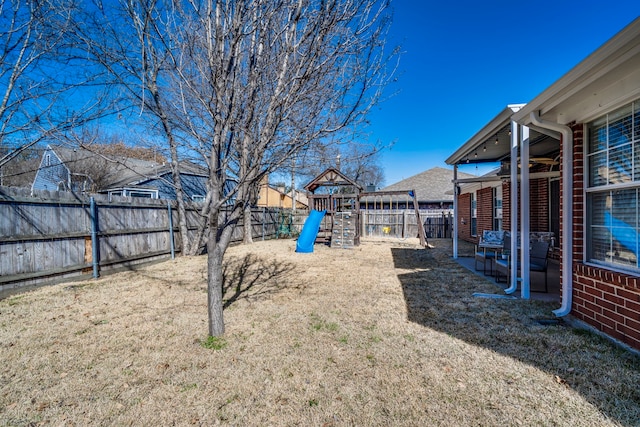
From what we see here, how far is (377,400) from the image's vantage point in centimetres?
217

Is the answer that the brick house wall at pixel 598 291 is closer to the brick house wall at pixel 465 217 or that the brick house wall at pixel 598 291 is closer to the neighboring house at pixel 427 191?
the brick house wall at pixel 465 217

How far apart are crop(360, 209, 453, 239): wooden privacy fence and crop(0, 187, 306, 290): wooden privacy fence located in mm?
11972

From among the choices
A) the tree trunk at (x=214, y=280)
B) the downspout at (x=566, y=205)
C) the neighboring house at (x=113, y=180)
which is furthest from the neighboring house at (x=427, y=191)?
the tree trunk at (x=214, y=280)

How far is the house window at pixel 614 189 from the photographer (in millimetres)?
2934

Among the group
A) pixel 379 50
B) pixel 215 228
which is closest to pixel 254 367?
pixel 215 228

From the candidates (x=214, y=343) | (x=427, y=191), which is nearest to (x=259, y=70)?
(x=214, y=343)

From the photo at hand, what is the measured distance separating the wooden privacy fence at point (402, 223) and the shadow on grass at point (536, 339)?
39.8 feet

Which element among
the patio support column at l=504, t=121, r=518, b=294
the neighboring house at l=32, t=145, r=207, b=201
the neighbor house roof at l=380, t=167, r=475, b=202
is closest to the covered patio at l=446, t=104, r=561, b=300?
the patio support column at l=504, t=121, r=518, b=294

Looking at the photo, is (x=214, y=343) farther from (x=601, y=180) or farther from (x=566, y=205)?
(x=601, y=180)

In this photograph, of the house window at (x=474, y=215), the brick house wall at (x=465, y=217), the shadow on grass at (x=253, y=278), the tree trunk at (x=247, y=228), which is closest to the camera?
the shadow on grass at (x=253, y=278)

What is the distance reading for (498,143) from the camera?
22.6 ft

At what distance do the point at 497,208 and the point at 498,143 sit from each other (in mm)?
4773

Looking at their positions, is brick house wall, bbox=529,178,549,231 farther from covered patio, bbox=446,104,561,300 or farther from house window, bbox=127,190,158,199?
house window, bbox=127,190,158,199

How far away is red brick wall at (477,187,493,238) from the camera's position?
1130 centimetres
